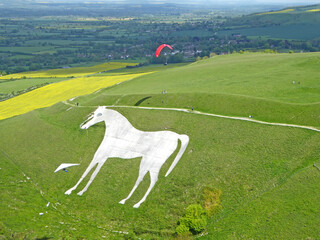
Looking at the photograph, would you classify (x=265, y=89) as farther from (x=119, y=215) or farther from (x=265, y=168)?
(x=119, y=215)

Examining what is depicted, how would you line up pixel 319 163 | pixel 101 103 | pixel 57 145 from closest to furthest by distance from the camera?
pixel 319 163 → pixel 57 145 → pixel 101 103

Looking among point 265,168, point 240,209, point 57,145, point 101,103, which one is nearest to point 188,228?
point 240,209

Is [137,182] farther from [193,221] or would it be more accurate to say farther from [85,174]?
[193,221]

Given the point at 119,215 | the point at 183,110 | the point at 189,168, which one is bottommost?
the point at 119,215

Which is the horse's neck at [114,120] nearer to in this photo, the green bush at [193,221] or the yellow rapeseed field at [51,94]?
the green bush at [193,221]

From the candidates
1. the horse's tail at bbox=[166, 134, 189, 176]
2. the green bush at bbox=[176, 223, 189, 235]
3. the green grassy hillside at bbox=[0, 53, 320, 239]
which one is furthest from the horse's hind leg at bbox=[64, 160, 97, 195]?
the green bush at bbox=[176, 223, 189, 235]

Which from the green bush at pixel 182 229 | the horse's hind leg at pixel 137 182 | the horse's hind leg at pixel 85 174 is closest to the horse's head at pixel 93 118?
the horse's hind leg at pixel 85 174
